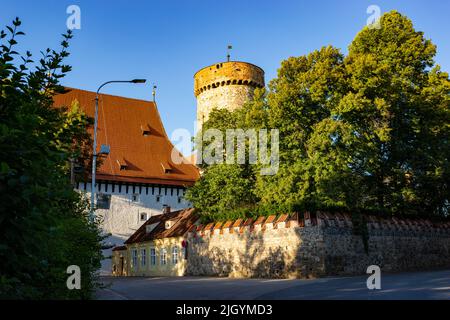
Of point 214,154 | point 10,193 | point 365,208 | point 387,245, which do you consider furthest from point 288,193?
point 10,193

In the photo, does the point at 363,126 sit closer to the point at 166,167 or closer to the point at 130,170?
the point at 166,167

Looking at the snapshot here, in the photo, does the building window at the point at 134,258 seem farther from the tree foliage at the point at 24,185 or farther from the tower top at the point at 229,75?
the tree foliage at the point at 24,185

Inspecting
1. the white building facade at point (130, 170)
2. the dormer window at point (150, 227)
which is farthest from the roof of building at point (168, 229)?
the white building facade at point (130, 170)

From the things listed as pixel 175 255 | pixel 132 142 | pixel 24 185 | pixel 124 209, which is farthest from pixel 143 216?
pixel 24 185

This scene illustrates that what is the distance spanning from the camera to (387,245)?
81.3 ft

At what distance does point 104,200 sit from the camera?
4188 cm

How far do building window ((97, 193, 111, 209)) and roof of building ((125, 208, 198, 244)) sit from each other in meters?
3.97

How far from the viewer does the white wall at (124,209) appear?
41.8 meters

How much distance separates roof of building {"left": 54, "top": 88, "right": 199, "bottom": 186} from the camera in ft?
144

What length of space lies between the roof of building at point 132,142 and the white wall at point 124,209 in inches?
43.7

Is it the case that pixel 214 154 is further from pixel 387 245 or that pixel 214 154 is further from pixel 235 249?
pixel 387 245
